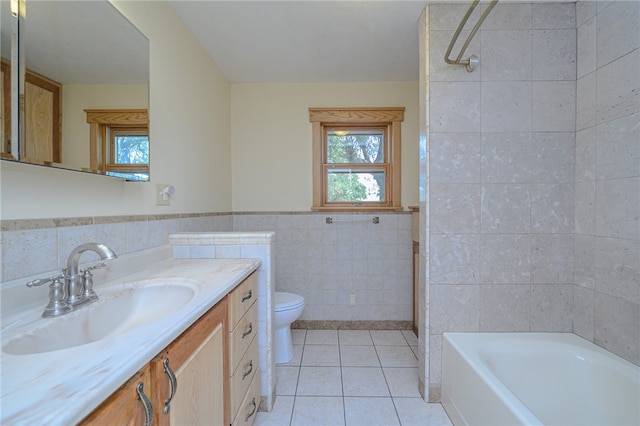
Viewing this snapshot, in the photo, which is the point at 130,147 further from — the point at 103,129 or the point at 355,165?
the point at 355,165

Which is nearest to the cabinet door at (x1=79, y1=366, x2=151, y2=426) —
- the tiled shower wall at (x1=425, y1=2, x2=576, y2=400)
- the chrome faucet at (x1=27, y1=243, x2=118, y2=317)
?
the chrome faucet at (x1=27, y1=243, x2=118, y2=317)

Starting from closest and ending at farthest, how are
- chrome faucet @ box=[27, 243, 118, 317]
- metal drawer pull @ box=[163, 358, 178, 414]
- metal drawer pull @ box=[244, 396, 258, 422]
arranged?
metal drawer pull @ box=[163, 358, 178, 414] < chrome faucet @ box=[27, 243, 118, 317] < metal drawer pull @ box=[244, 396, 258, 422]

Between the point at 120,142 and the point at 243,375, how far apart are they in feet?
3.85

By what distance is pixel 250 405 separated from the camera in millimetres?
1322

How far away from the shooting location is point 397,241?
8.31 feet

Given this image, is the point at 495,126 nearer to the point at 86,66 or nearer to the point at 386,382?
the point at 386,382

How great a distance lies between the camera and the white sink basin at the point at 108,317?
2.17 ft

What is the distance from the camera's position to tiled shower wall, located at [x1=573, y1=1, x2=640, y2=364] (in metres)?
1.24

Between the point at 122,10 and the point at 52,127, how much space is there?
0.71 m

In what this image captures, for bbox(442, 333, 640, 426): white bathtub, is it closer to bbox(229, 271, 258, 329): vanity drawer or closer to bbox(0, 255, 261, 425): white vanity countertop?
bbox(229, 271, 258, 329): vanity drawer

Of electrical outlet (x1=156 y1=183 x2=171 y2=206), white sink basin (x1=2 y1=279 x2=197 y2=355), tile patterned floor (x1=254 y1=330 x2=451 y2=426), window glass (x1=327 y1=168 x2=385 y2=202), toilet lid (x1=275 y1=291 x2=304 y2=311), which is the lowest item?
tile patterned floor (x1=254 y1=330 x2=451 y2=426)

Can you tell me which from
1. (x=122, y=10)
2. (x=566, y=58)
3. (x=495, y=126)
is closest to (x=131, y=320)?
(x=122, y=10)

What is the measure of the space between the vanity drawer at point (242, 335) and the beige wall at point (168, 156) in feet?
2.41

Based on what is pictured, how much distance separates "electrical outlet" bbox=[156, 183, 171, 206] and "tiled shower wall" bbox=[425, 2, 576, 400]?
1.50m
